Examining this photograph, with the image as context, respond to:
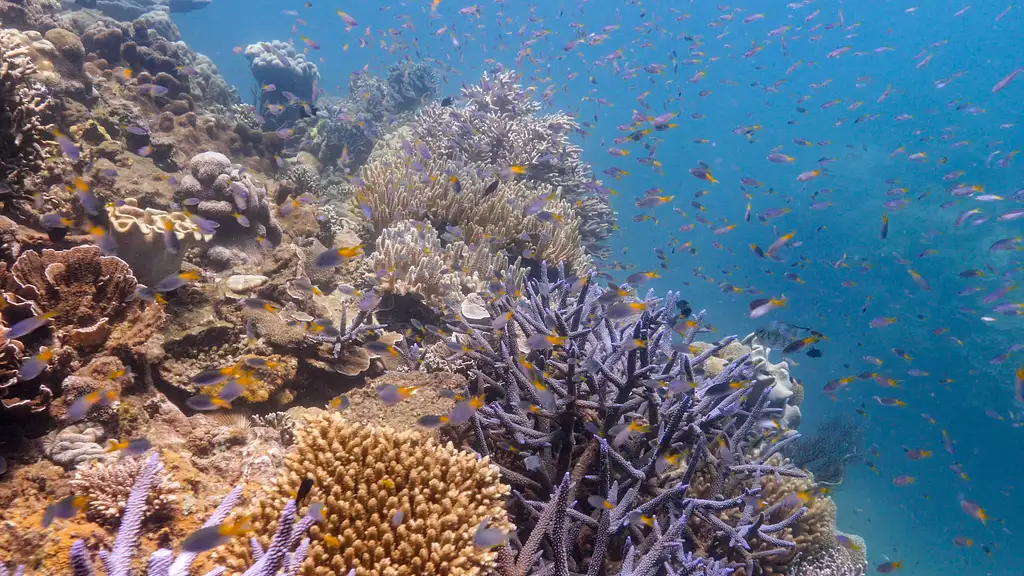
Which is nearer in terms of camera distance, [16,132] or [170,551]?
[170,551]

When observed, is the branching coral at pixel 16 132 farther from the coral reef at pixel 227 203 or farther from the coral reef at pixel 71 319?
the coral reef at pixel 71 319

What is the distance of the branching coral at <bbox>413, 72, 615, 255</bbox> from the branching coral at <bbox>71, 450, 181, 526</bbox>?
8.07 meters

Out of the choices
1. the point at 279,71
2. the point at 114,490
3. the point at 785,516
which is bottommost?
the point at 114,490

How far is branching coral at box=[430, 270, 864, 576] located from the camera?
3455 mm

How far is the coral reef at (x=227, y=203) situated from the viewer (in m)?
6.33

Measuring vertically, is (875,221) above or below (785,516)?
above

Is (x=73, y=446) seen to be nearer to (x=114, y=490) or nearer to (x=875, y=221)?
(x=114, y=490)

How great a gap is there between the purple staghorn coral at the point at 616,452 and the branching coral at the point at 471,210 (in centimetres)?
328

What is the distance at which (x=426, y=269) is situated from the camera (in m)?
6.21

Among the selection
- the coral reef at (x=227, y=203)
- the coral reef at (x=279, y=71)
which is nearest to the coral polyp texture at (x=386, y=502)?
the coral reef at (x=227, y=203)

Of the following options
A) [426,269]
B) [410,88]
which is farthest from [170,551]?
[410,88]

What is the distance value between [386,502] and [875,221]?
50446 millimetres

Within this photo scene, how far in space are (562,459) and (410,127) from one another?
38.3 feet

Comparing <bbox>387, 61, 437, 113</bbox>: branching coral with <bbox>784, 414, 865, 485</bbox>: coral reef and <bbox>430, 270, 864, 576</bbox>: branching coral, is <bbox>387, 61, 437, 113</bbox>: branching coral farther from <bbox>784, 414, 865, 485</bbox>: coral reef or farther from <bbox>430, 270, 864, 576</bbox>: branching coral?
<bbox>784, 414, 865, 485</bbox>: coral reef
